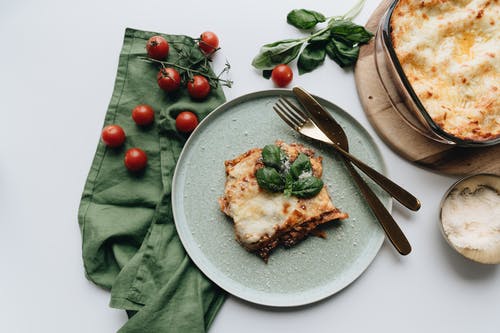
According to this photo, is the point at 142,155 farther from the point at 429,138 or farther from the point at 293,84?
the point at 429,138

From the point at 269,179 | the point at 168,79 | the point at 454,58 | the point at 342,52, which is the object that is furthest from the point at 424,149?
the point at 168,79

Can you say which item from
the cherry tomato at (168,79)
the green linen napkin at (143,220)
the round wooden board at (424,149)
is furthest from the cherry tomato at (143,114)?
the round wooden board at (424,149)

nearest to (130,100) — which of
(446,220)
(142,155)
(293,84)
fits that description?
(142,155)

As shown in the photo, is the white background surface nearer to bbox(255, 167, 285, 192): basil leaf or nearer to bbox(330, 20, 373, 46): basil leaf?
bbox(330, 20, 373, 46): basil leaf

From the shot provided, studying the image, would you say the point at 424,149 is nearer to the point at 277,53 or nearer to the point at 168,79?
the point at 277,53

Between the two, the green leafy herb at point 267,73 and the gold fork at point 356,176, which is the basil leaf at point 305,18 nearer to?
the green leafy herb at point 267,73

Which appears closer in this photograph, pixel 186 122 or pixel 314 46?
pixel 186 122
